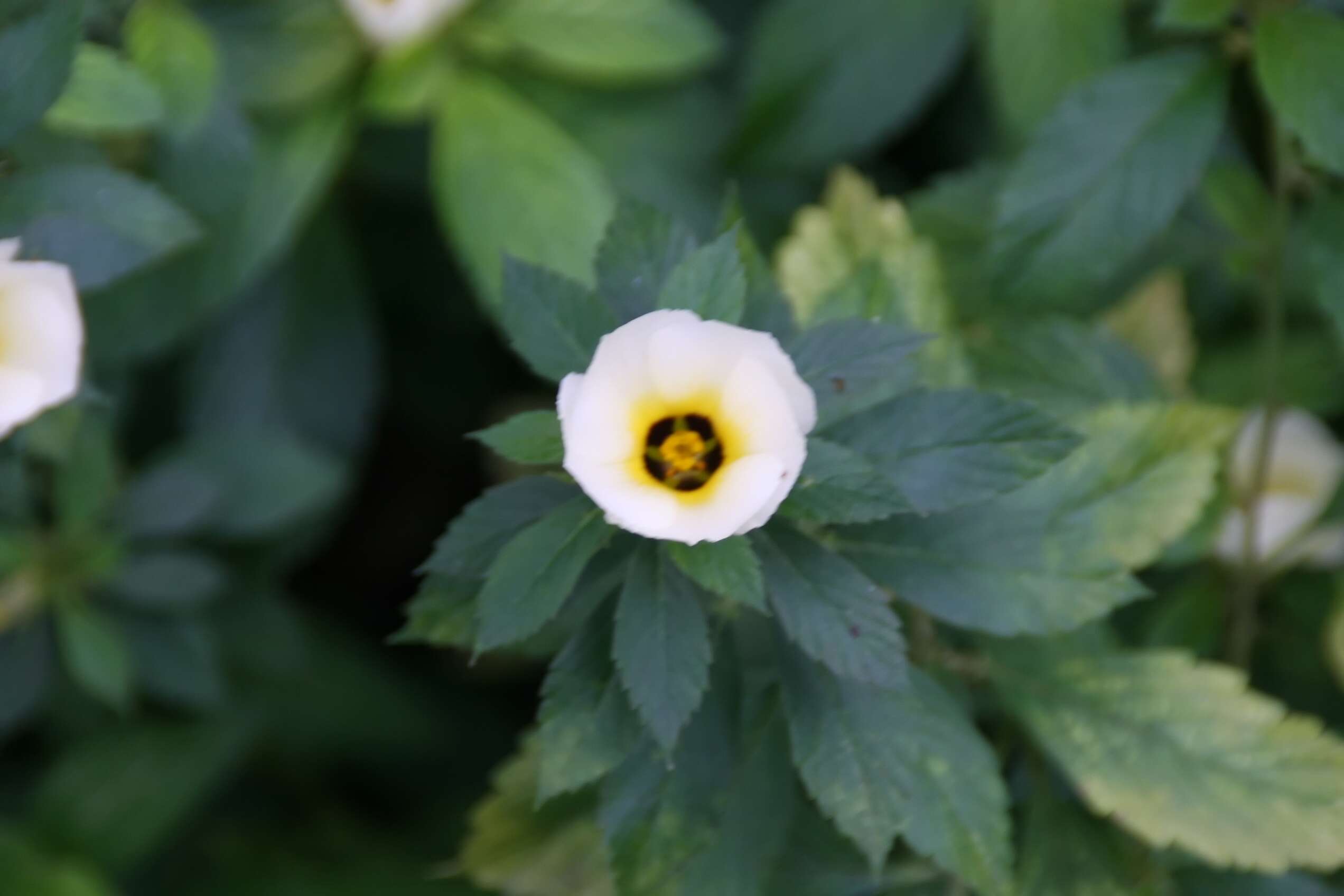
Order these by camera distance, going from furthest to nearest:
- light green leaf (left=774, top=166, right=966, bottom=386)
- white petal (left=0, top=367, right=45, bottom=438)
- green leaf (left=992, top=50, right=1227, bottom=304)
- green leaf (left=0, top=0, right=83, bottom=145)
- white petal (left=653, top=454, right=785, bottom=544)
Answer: green leaf (left=992, top=50, right=1227, bottom=304)
light green leaf (left=774, top=166, right=966, bottom=386)
green leaf (left=0, top=0, right=83, bottom=145)
white petal (left=0, top=367, right=45, bottom=438)
white petal (left=653, top=454, right=785, bottom=544)

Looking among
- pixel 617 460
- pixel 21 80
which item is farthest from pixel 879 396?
pixel 21 80

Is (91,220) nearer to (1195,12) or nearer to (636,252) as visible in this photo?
(636,252)

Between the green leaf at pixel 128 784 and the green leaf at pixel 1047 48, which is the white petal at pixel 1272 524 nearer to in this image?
the green leaf at pixel 1047 48

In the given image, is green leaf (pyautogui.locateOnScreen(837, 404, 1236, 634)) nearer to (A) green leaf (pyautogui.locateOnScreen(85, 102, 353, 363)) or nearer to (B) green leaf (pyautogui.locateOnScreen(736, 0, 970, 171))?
(B) green leaf (pyautogui.locateOnScreen(736, 0, 970, 171))

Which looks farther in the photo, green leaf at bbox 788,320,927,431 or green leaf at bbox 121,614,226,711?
green leaf at bbox 121,614,226,711

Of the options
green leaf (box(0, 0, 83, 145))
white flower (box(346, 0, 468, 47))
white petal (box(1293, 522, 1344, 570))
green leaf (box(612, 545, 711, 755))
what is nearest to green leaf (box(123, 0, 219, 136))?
white flower (box(346, 0, 468, 47))

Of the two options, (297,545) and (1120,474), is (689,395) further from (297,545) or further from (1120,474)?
(297,545)
